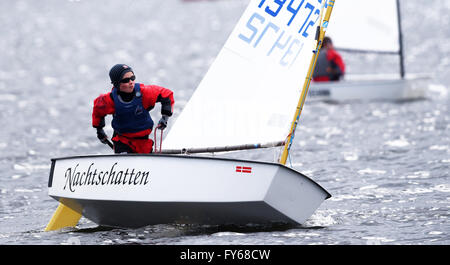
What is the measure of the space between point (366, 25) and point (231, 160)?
13.1m

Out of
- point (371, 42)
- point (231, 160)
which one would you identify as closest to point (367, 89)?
point (371, 42)

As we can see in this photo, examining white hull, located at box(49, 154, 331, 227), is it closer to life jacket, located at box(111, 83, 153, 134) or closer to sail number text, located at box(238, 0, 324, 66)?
life jacket, located at box(111, 83, 153, 134)

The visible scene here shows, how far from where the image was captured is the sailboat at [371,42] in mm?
19812

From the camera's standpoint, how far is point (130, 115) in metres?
8.88

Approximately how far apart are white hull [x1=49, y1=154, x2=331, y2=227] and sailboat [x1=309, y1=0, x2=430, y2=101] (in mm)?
11430

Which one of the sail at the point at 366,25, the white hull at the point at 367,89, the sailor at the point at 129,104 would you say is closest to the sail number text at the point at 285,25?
the sailor at the point at 129,104

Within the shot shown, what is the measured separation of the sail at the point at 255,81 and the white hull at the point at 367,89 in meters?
10.9

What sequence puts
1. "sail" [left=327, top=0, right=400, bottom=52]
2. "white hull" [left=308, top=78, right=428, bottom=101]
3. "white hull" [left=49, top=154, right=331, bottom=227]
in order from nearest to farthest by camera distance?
1. "white hull" [left=49, top=154, right=331, bottom=227]
2. "white hull" [left=308, top=78, right=428, bottom=101]
3. "sail" [left=327, top=0, right=400, bottom=52]

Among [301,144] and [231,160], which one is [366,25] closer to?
[301,144]

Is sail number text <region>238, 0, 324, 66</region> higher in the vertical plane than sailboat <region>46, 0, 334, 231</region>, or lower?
higher

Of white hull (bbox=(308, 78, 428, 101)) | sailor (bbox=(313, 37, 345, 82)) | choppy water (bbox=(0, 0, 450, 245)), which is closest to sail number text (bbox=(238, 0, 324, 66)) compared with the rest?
choppy water (bbox=(0, 0, 450, 245))

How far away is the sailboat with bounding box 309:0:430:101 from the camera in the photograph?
19.8m

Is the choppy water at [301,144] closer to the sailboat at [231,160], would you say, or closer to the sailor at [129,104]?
the sailboat at [231,160]
